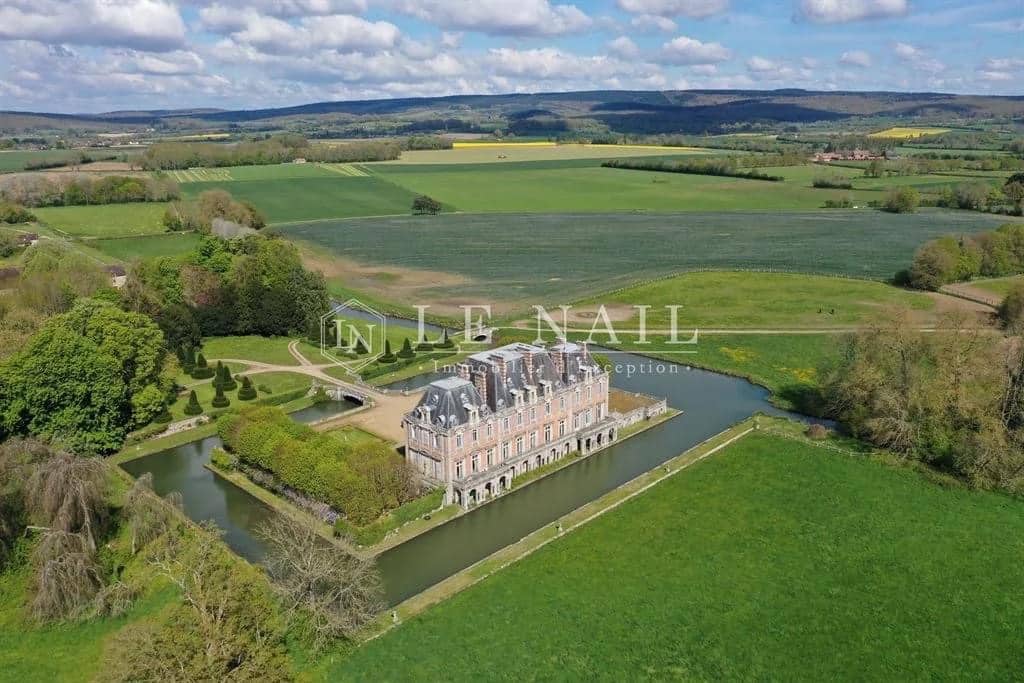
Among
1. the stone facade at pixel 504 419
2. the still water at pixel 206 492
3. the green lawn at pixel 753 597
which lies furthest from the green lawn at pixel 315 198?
the green lawn at pixel 753 597

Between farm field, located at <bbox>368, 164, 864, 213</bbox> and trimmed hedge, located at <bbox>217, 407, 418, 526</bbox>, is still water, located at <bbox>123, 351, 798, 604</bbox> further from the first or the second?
farm field, located at <bbox>368, 164, 864, 213</bbox>

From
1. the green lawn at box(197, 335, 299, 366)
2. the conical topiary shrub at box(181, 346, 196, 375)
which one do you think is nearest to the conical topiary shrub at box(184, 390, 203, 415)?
the conical topiary shrub at box(181, 346, 196, 375)

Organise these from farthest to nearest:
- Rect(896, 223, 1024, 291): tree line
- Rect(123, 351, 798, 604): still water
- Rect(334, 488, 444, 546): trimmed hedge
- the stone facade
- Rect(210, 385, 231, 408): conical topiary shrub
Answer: Rect(896, 223, 1024, 291): tree line → Rect(210, 385, 231, 408): conical topiary shrub → the stone facade → Rect(334, 488, 444, 546): trimmed hedge → Rect(123, 351, 798, 604): still water

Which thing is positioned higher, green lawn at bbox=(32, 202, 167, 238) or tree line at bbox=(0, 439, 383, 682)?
green lawn at bbox=(32, 202, 167, 238)

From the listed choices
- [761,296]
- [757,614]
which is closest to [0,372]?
[757,614]

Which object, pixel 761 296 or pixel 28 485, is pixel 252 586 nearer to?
pixel 28 485

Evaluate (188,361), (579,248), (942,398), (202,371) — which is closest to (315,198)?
(579,248)

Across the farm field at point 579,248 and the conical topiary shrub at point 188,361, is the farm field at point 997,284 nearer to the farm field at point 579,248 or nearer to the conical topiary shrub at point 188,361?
the farm field at point 579,248

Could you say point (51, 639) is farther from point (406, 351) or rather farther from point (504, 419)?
point (406, 351)
